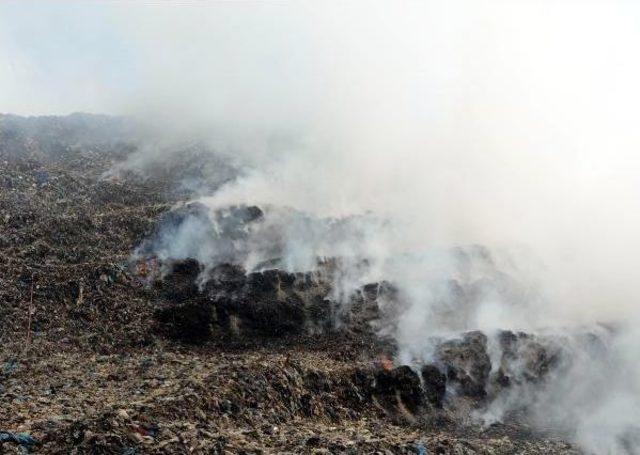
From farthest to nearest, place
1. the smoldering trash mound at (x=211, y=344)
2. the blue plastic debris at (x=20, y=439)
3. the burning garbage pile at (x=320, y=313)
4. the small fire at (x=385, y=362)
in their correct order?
the burning garbage pile at (x=320, y=313) → the small fire at (x=385, y=362) → the smoldering trash mound at (x=211, y=344) → the blue plastic debris at (x=20, y=439)

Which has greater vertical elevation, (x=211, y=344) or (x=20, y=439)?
(x=211, y=344)

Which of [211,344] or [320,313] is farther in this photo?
[320,313]

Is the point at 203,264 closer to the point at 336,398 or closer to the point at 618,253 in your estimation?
the point at 336,398

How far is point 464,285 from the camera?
26750 mm

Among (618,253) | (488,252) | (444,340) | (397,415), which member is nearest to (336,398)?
(397,415)

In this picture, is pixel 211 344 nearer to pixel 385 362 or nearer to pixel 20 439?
pixel 385 362

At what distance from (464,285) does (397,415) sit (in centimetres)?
902

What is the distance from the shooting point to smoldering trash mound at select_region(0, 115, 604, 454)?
14.8m

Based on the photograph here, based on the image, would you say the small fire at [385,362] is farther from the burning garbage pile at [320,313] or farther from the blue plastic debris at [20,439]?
the blue plastic debris at [20,439]

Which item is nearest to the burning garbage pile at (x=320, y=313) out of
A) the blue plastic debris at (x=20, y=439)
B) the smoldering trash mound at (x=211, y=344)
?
the smoldering trash mound at (x=211, y=344)

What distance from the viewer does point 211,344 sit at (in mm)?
21531

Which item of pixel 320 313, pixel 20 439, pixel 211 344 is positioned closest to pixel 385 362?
pixel 320 313

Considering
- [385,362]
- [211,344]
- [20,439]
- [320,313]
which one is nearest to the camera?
[20,439]

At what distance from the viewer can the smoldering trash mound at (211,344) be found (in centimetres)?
1475
